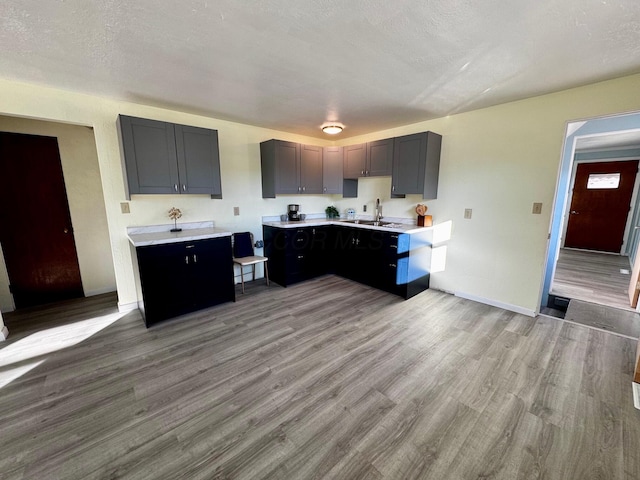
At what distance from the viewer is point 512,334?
2.56 metres

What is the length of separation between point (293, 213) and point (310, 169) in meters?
0.78

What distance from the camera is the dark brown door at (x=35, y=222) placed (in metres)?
2.97

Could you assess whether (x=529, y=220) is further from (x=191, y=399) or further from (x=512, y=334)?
(x=191, y=399)

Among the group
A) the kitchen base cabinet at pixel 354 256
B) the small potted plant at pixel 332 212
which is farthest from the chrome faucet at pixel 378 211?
the small potted plant at pixel 332 212

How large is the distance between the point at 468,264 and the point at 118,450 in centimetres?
375

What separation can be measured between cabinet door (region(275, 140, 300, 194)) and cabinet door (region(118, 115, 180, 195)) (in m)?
1.36

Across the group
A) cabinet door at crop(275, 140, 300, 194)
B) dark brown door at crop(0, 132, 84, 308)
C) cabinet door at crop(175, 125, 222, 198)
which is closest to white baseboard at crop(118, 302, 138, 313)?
dark brown door at crop(0, 132, 84, 308)

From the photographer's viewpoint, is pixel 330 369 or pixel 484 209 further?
pixel 484 209

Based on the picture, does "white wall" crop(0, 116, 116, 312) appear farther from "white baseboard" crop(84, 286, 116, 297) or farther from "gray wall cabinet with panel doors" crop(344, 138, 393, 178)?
"gray wall cabinet with panel doors" crop(344, 138, 393, 178)

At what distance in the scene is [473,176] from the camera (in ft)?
10.5

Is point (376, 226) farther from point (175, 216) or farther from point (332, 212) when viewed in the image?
point (175, 216)

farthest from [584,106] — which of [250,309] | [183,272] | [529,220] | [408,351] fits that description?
[183,272]

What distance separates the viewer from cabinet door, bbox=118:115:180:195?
263 centimetres

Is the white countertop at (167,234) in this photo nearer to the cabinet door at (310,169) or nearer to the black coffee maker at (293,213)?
the black coffee maker at (293,213)
